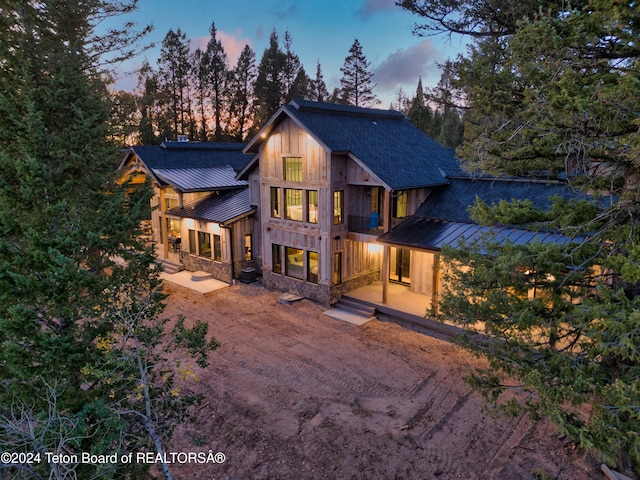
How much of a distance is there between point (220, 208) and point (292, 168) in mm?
6312

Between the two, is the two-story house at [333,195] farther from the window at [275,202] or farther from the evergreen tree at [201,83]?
the evergreen tree at [201,83]

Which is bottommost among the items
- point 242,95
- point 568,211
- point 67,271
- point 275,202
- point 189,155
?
point 67,271

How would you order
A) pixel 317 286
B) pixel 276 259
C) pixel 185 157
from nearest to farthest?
pixel 317 286, pixel 276 259, pixel 185 157

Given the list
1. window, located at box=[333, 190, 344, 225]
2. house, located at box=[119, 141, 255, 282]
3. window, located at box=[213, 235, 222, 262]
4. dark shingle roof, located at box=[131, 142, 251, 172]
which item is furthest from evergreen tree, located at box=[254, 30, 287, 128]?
window, located at box=[333, 190, 344, 225]

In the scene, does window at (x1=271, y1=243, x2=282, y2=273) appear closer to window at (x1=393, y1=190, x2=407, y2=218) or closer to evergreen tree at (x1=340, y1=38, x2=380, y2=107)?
window at (x1=393, y1=190, x2=407, y2=218)

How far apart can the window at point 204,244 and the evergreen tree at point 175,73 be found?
29677 mm

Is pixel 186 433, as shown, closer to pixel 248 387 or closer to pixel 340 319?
pixel 248 387

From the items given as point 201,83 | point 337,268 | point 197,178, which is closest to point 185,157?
point 197,178

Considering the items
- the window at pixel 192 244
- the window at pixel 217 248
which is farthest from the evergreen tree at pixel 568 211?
the window at pixel 192 244

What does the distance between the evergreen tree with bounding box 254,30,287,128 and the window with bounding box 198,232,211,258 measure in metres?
28.8

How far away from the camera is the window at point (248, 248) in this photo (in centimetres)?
2170

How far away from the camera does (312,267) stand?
18.4 meters

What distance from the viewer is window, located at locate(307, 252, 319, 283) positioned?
18.2m

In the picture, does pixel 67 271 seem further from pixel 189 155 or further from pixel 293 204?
pixel 189 155
